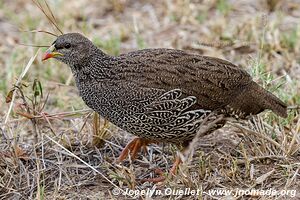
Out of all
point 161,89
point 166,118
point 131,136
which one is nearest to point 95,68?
point 161,89

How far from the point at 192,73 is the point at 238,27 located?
8.91ft

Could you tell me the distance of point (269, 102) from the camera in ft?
16.9

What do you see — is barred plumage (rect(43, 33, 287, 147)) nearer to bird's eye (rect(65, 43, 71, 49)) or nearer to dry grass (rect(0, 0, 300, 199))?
bird's eye (rect(65, 43, 71, 49))

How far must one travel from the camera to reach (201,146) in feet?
17.9

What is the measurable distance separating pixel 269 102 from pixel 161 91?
0.91m

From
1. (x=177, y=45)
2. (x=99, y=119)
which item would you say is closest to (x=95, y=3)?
(x=177, y=45)

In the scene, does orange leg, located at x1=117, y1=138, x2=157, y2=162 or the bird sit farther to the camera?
orange leg, located at x1=117, y1=138, x2=157, y2=162

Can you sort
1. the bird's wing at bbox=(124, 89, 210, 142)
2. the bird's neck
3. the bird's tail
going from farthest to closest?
the bird's tail
the bird's neck
the bird's wing at bbox=(124, 89, 210, 142)

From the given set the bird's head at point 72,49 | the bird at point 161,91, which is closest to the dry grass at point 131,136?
the bird at point 161,91

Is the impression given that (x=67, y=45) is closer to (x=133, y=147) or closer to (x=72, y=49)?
(x=72, y=49)

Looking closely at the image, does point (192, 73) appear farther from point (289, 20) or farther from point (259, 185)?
point (289, 20)

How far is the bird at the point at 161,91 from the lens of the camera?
4.82 metres

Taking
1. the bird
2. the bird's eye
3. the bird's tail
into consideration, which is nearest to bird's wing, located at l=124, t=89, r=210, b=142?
the bird

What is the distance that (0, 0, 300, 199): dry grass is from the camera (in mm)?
4828
